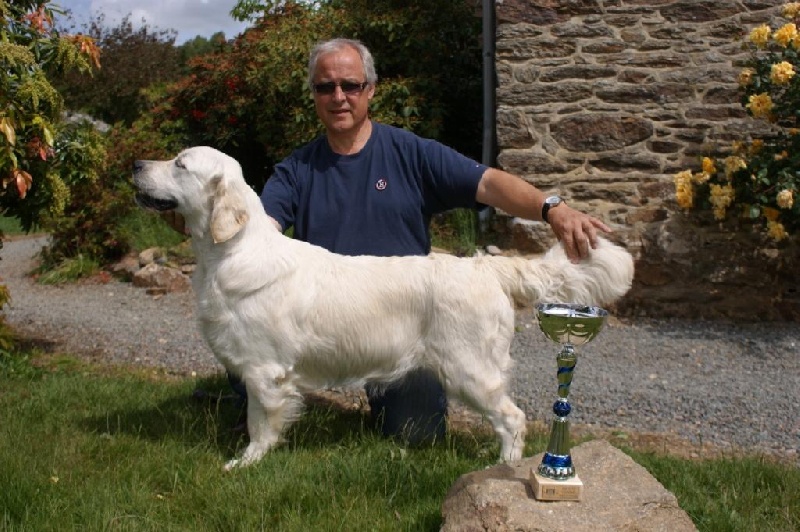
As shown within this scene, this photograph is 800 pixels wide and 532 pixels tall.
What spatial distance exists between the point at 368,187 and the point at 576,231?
129 cm

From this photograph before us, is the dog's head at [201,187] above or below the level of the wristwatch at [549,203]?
above

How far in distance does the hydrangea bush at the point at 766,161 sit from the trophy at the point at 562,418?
13.8ft

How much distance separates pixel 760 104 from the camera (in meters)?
6.38

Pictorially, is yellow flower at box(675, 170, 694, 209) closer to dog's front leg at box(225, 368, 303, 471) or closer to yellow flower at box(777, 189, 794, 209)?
yellow flower at box(777, 189, 794, 209)

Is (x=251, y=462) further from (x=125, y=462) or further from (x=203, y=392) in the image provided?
(x=203, y=392)

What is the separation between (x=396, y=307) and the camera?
364cm

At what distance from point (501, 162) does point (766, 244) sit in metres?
2.48

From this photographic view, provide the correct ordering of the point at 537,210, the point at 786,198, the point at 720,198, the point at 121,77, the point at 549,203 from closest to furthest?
the point at 549,203 → the point at 537,210 → the point at 786,198 → the point at 720,198 → the point at 121,77

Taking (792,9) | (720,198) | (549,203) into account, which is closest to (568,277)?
(549,203)

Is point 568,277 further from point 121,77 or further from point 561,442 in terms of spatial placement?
point 121,77

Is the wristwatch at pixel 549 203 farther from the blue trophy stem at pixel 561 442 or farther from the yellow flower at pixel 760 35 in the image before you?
the yellow flower at pixel 760 35

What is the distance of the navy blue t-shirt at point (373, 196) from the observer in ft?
13.8

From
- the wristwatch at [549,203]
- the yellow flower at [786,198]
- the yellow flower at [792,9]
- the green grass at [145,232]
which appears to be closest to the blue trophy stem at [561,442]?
the wristwatch at [549,203]

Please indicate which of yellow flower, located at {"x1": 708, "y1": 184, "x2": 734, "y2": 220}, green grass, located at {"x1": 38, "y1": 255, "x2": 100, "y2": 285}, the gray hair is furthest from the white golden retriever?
green grass, located at {"x1": 38, "y1": 255, "x2": 100, "y2": 285}
